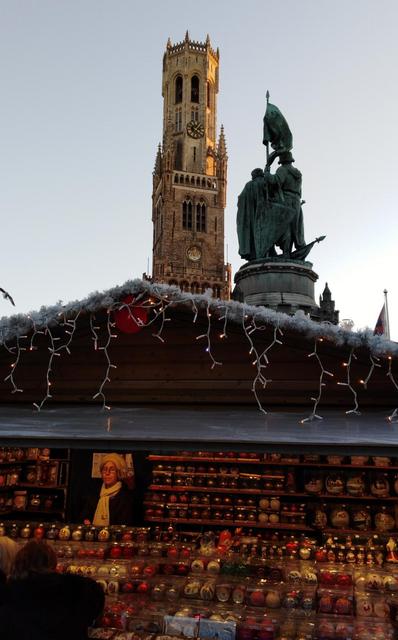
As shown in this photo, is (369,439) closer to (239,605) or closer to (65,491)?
(239,605)

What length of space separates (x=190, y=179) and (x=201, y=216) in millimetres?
4003

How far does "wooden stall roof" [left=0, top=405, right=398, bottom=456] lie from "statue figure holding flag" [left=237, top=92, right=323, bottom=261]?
631cm

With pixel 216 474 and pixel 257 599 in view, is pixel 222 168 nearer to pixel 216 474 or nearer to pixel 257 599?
pixel 216 474

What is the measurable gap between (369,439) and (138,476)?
545cm

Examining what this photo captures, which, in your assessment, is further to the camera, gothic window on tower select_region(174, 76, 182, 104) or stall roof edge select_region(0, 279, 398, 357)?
gothic window on tower select_region(174, 76, 182, 104)

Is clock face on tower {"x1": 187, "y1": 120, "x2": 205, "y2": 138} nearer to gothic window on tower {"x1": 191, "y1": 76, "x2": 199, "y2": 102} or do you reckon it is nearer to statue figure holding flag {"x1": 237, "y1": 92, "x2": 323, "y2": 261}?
gothic window on tower {"x1": 191, "y1": 76, "x2": 199, "y2": 102}

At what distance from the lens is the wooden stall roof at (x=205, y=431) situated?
137 inches

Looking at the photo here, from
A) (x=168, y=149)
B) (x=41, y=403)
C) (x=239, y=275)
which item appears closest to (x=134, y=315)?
(x=41, y=403)

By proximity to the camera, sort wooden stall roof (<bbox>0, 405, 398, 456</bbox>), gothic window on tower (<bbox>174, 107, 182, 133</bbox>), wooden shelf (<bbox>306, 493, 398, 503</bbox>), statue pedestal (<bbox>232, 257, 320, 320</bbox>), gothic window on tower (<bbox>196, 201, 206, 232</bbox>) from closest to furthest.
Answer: wooden stall roof (<bbox>0, 405, 398, 456</bbox>) < wooden shelf (<bbox>306, 493, 398, 503</bbox>) < statue pedestal (<bbox>232, 257, 320, 320</bbox>) < gothic window on tower (<bbox>196, 201, 206, 232</bbox>) < gothic window on tower (<bbox>174, 107, 182, 133</bbox>)

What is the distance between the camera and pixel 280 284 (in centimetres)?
955

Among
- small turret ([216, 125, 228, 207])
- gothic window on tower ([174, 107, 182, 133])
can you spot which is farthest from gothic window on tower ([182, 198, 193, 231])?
gothic window on tower ([174, 107, 182, 133])

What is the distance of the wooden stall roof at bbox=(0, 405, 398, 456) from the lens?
349 cm

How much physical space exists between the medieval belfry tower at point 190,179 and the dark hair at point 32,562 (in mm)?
45752

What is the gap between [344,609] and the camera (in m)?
3.89
